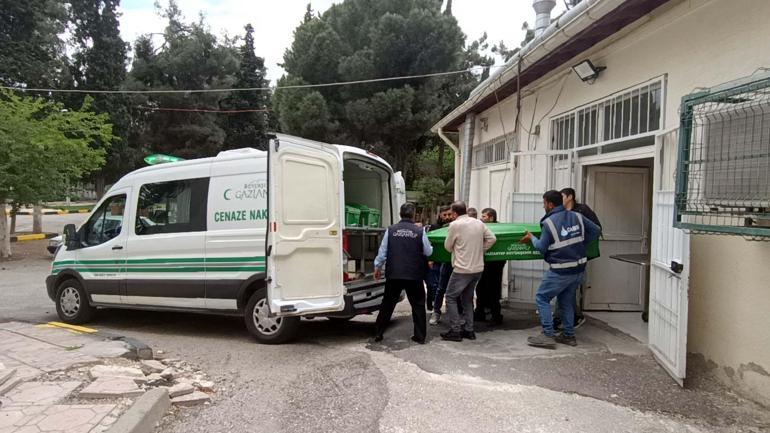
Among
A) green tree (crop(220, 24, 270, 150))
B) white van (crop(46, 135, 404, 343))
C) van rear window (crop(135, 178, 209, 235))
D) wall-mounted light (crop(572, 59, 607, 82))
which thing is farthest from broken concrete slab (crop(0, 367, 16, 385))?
green tree (crop(220, 24, 270, 150))

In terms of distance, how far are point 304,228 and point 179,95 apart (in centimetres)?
3041

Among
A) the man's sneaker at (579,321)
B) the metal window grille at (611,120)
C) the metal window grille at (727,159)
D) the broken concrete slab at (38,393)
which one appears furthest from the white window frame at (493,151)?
the broken concrete slab at (38,393)

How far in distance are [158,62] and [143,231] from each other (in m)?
30.1

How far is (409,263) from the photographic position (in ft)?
18.9

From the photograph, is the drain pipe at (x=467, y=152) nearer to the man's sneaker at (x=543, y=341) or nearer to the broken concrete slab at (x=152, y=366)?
the man's sneaker at (x=543, y=341)

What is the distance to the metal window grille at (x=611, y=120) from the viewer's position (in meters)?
5.44

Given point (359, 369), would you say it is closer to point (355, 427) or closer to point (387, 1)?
point (355, 427)

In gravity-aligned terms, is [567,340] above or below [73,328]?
above

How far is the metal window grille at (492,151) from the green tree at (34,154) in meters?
11.0

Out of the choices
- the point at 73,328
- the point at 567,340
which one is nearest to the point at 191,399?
the point at 73,328

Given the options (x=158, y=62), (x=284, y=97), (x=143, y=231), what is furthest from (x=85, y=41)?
(x=143, y=231)

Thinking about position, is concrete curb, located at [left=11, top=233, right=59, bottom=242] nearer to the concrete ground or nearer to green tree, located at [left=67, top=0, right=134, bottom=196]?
green tree, located at [left=67, top=0, right=134, bottom=196]

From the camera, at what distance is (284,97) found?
72.1 ft

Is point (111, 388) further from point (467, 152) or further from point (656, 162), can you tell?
point (467, 152)
